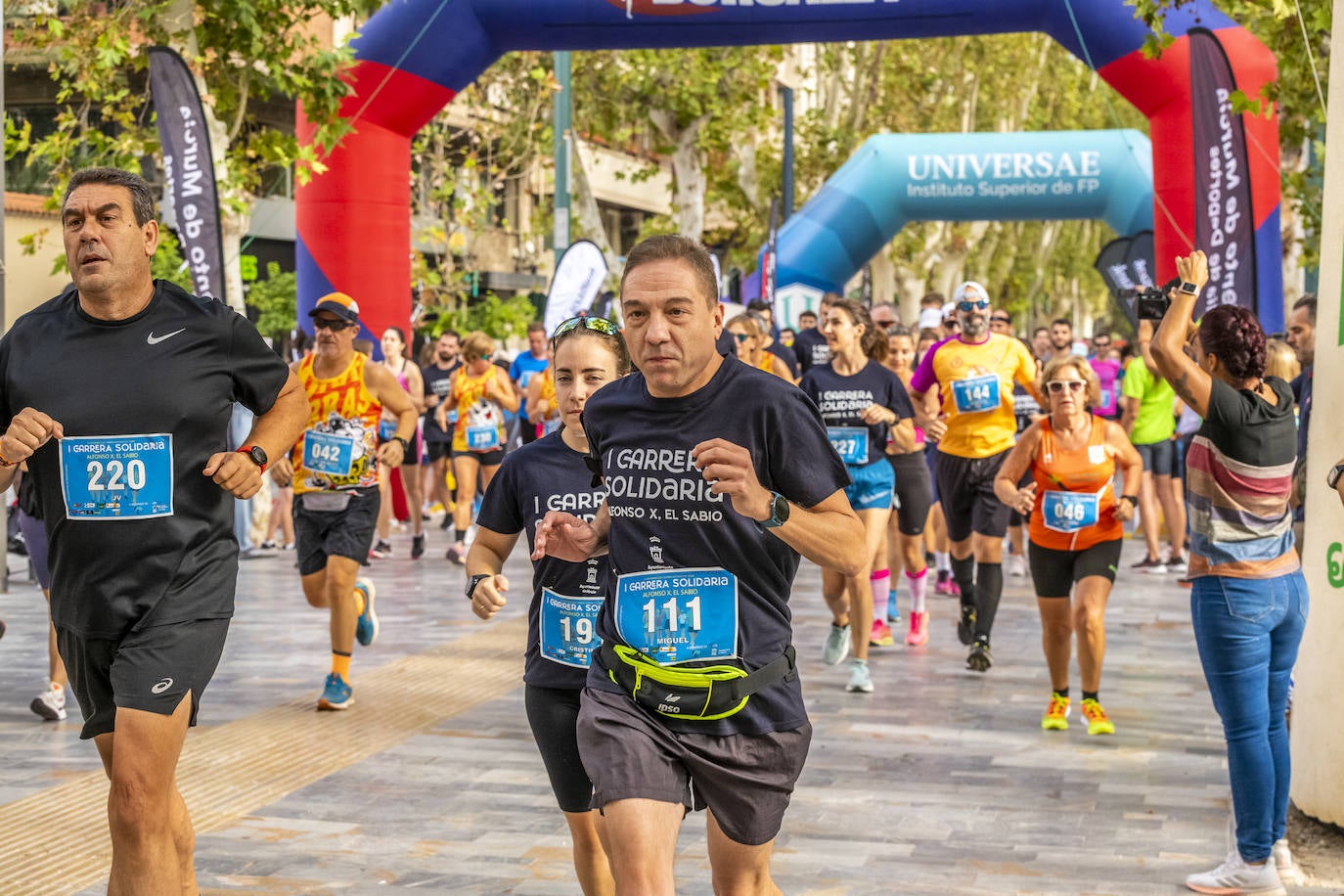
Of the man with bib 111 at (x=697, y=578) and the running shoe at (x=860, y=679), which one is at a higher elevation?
the man with bib 111 at (x=697, y=578)

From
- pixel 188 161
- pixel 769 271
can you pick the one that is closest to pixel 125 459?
pixel 188 161

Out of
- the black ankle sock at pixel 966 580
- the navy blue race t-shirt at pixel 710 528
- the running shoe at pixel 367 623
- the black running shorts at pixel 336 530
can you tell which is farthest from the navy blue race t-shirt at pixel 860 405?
the navy blue race t-shirt at pixel 710 528

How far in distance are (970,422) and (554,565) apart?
6.40 meters

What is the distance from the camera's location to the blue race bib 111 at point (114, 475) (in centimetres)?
451

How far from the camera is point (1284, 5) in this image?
349 inches

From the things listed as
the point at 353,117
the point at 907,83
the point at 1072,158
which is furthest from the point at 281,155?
the point at 907,83

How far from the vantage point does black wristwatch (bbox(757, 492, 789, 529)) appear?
3.63 m

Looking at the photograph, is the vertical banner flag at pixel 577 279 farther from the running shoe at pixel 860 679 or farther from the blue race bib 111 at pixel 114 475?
the blue race bib 111 at pixel 114 475

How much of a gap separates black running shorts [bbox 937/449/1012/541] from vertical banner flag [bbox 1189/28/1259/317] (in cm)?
277

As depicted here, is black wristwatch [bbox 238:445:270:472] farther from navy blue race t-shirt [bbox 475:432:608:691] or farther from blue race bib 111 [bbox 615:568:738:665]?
blue race bib 111 [bbox 615:568:738:665]

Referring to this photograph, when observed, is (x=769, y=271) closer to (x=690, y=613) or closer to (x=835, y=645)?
(x=835, y=645)

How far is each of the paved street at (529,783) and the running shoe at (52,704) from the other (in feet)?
0.22

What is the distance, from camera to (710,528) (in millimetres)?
3816

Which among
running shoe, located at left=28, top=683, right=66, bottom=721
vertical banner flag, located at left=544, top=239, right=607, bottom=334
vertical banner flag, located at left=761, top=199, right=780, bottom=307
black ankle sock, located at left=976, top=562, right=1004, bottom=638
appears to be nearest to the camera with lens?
black ankle sock, located at left=976, top=562, right=1004, bottom=638
